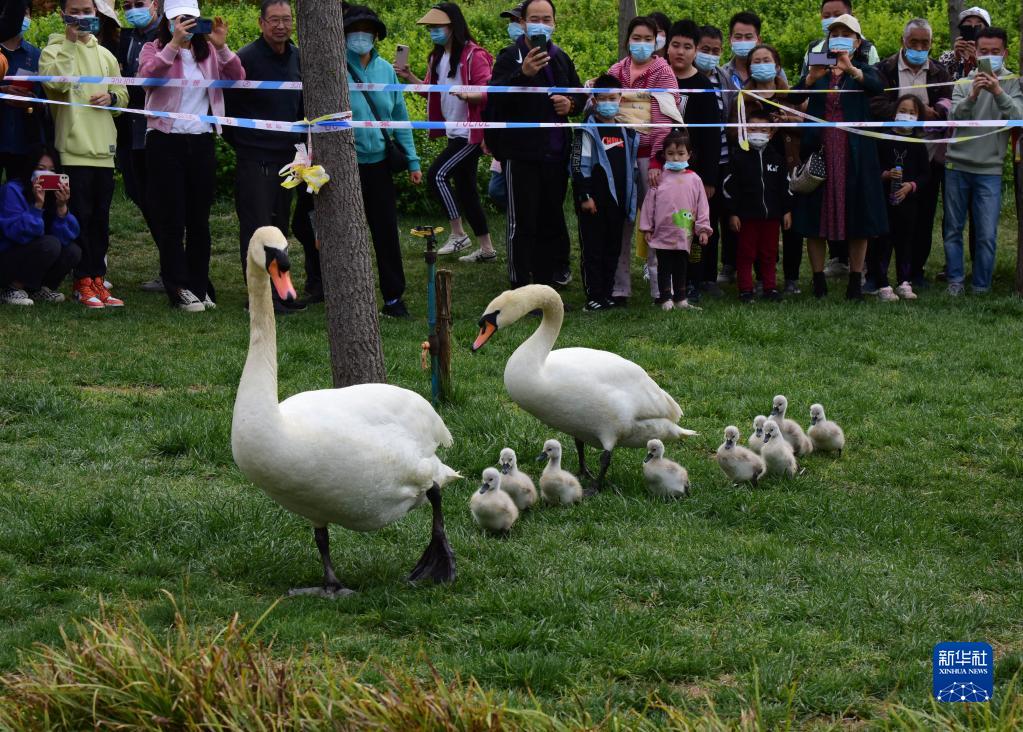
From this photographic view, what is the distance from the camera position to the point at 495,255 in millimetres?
13969

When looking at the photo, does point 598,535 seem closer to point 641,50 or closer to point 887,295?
point 641,50

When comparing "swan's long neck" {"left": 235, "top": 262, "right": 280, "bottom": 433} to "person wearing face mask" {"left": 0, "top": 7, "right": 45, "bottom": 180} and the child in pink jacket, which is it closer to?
"person wearing face mask" {"left": 0, "top": 7, "right": 45, "bottom": 180}

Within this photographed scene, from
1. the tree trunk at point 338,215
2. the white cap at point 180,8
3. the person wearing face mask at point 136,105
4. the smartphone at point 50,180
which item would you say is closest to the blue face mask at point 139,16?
the person wearing face mask at point 136,105

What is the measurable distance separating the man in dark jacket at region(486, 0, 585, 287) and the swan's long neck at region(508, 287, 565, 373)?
171 inches

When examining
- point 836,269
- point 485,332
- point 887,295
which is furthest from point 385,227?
point 836,269

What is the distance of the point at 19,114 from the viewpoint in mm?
10898

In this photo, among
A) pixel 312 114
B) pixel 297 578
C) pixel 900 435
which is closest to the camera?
pixel 297 578

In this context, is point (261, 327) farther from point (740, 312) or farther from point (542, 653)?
point (740, 312)

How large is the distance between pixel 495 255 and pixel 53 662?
9.76 m

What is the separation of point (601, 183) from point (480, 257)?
2.62 metres

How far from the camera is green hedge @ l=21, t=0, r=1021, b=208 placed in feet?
55.3

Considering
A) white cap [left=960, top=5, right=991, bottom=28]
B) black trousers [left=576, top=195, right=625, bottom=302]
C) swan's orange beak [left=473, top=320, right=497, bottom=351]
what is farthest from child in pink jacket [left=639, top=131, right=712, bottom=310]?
swan's orange beak [left=473, top=320, right=497, bottom=351]

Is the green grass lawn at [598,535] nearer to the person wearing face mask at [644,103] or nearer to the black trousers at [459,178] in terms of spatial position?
the person wearing face mask at [644,103]

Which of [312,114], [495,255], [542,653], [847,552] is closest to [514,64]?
[495,255]
